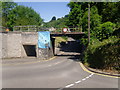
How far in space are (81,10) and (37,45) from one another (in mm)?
15748

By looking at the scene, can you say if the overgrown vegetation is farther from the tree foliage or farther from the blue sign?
the tree foliage

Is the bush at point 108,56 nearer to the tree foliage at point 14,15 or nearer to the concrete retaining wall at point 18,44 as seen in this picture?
the concrete retaining wall at point 18,44

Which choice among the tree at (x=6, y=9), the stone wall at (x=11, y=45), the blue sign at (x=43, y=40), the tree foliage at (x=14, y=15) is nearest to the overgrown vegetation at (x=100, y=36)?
the blue sign at (x=43, y=40)

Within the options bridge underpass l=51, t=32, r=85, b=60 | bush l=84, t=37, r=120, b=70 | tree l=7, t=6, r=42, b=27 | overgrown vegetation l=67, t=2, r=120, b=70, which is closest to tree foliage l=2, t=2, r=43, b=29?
tree l=7, t=6, r=42, b=27

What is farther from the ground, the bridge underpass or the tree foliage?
the tree foliage

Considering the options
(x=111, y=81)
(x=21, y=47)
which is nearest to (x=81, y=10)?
(x=21, y=47)

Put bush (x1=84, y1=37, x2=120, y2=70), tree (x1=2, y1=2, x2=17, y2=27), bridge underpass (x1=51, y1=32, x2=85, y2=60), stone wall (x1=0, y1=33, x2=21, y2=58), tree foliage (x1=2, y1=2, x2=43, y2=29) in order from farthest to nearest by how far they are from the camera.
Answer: tree (x1=2, y1=2, x2=17, y2=27) → tree foliage (x1=2, y1=2, x2=43, y2=29) → bridge underpass (x1=51, y1=32, x2=85, y2=60) → stone wall (x1=0, y1=33, x2=21, y2=58) → bush (x1=84, y1=37, x2=120, y2=70)

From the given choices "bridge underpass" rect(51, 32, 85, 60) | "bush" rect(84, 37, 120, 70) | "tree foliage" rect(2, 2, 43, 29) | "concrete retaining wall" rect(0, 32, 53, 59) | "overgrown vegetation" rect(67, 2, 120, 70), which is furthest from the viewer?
"tree foliage" rect(2, 2, 43, 29)

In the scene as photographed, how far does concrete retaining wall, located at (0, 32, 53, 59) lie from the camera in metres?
26.4

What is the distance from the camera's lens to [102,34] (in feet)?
79.5

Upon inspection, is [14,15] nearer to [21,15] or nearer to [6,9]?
[6,9]

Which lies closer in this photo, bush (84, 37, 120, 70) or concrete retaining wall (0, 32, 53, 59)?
bush (84, 37, 120, 70)

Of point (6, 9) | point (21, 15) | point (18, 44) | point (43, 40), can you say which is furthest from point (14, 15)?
point (43, 40)

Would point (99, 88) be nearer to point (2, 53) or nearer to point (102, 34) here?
point (102, 34)
